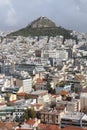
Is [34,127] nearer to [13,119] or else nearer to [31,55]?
[13,119]

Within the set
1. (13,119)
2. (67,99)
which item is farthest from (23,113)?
(67,99)

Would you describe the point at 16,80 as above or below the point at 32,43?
below

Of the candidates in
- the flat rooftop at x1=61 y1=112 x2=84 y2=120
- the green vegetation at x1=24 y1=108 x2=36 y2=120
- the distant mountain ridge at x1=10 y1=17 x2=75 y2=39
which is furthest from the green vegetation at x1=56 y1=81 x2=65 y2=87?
the distant mountain ridge at x1=10 y1=17 x2=75 y2=39

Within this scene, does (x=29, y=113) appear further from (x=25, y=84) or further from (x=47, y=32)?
(x=47, y=32)

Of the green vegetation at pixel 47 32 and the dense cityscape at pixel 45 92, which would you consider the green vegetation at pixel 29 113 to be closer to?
the dense cityscape at pixel 45 92

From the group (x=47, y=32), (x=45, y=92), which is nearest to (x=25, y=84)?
(x=45, y=92)

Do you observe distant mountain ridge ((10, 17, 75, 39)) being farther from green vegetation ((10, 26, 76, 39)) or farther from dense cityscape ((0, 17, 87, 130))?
dense cityscape ((0, 17, 87, 130))
